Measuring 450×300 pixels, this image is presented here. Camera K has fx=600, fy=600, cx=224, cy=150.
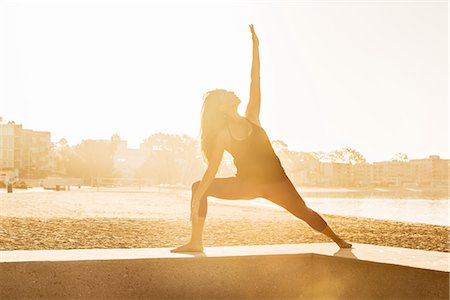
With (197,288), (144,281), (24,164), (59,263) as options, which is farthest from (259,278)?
(24,164)

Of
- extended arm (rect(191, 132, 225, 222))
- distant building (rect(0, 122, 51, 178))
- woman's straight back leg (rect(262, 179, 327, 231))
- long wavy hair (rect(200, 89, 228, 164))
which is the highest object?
distant building (rect(0, 122, 51, 178))

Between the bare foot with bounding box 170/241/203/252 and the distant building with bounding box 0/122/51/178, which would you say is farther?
the distant building with bounding box 0/122/51/178

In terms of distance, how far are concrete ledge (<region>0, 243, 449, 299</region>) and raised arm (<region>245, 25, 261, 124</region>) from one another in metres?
1.23

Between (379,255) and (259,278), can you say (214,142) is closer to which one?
(259,278)

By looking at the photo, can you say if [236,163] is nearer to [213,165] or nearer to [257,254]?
[213,165]

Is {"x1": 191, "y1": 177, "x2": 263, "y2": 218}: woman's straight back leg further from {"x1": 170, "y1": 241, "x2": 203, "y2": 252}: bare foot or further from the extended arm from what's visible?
{"x1": 170, "y1": 241, "x2": 203, "y2": 252}: bare foot

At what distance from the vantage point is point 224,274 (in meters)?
4.78

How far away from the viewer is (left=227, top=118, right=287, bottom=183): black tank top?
16.9ft

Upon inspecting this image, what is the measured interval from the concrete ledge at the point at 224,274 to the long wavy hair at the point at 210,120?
2.96 feet

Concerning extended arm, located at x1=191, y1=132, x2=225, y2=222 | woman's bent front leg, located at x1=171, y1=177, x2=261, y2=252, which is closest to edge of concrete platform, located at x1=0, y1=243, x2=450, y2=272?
woman's bent front leg, located at x1=171, y1=177, x2=261, y2=252

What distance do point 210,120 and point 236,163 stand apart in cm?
44

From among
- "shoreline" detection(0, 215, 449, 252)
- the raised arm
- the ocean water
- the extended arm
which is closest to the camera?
the extended arm

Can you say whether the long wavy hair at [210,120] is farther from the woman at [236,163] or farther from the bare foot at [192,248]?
the bare foot at [192,248]

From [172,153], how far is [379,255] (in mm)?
118803
